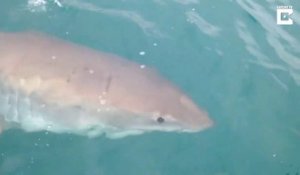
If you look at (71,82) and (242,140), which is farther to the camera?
(242,140)

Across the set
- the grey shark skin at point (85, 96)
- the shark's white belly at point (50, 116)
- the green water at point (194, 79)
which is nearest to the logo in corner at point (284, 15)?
the green water at point (194, 79)

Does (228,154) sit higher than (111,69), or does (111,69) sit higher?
(111,69)

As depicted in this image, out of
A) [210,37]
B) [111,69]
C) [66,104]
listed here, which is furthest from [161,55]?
[66,104]

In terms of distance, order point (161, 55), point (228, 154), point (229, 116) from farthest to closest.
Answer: point (161, 55) → point (229, 116) → point (228, 154)

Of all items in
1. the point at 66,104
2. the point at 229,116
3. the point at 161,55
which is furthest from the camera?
the point at 161,55

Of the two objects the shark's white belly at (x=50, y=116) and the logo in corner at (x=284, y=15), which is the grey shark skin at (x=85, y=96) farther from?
the logo in corner at (x=284, y=15)

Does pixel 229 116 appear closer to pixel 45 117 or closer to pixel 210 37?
pixel 210 37

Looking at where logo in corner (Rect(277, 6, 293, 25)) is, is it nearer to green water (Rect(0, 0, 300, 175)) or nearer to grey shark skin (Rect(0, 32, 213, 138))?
green water (Rect(0, 0, 300, 175))
